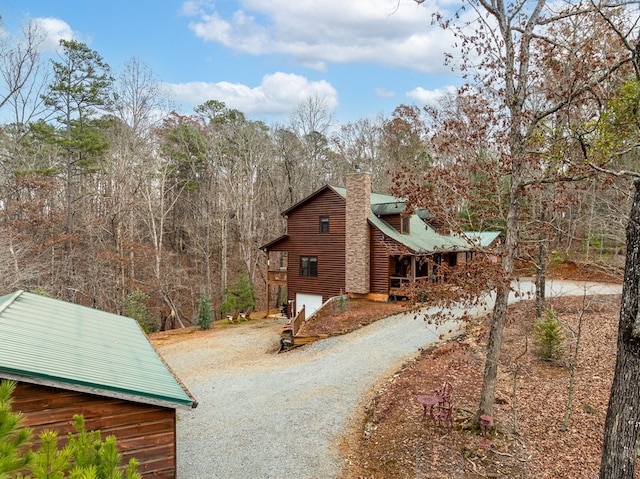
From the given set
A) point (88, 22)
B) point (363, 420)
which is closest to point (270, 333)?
point (363, 420)

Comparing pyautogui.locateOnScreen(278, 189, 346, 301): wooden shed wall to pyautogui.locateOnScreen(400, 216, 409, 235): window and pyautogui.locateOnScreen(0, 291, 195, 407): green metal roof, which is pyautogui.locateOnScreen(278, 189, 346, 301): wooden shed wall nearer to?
pyautogui.locateOnScreen(400, 216, 409, 235): window

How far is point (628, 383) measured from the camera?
4.61 metres

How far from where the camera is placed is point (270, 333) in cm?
1920

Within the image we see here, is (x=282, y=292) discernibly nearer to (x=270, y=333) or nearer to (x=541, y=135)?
(x=270, y=333)

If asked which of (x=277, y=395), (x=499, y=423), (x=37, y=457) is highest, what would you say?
(x=37, y=457)

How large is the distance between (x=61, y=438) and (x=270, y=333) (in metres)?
Result: 14.0

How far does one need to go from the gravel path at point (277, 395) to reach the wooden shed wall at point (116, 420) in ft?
5.30

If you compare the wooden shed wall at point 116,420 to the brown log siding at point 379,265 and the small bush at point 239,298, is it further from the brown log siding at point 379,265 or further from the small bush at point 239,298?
the small bush at point 239,298

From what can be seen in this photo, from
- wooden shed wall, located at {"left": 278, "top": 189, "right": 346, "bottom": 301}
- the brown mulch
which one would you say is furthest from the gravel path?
wooden shed wall, located at {"left": 278, "top": 189, "right": 346, "bottom": 301}

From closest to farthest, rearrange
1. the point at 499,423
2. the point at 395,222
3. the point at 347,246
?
1. the point at 499,423
2. the point at 347,246
3. the point at 395,222

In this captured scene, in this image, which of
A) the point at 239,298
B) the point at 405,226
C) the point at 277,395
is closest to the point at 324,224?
the point at 405,226

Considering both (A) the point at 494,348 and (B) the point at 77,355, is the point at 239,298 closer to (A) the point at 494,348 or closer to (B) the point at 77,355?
(B) the point at 77,355

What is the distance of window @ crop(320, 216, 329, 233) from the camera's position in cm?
2145

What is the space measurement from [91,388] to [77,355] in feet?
3.86
